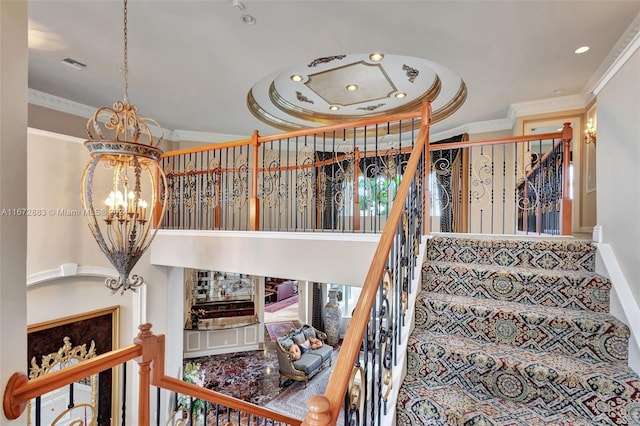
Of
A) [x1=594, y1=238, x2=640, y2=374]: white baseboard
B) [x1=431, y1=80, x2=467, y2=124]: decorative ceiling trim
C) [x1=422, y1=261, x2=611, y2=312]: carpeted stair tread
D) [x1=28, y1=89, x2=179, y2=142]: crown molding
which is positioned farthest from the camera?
[x1=431, y1=80, x2=467, y2=124]: decorative ceiling trim

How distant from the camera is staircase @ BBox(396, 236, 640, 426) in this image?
133 cm

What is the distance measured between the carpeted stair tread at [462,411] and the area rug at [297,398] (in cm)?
444

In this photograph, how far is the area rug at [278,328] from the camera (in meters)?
9.27

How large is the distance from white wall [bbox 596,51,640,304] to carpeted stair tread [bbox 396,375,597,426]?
0.86 m

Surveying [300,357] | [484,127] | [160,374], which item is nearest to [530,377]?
[160,374]

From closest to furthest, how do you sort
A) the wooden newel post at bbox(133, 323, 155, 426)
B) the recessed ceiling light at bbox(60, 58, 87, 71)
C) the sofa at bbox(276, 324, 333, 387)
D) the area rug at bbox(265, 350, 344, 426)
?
the wooden newel post at bbox(133, 323, 155, 426), the recessed ceiling light at bbox(60, 58, 87, 71), the area rug at bbox(265, 350, 344, 426), the sofa at bbox(276, 324, 333, 387)

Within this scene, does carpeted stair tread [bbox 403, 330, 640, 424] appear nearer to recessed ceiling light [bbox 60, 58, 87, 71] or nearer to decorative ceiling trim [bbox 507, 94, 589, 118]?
decorative ceiling trim [bbox 507, 94, 589, 118]

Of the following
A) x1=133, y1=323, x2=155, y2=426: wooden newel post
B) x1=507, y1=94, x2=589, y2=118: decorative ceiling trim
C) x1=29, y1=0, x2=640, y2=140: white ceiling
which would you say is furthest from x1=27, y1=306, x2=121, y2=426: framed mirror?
x1=507, y1=94, x2=589, y2=118: decorative ceiling trim

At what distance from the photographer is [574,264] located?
2.07m

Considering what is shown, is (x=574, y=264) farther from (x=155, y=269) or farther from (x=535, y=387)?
(x=155, y=269)

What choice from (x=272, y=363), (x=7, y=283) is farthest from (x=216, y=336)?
(x=7, y=283)

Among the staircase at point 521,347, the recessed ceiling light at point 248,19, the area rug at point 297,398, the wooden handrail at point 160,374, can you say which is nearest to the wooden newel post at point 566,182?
the staircase at point 521,347

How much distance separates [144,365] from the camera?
158 cm

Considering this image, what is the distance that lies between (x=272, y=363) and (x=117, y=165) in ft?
20.4
